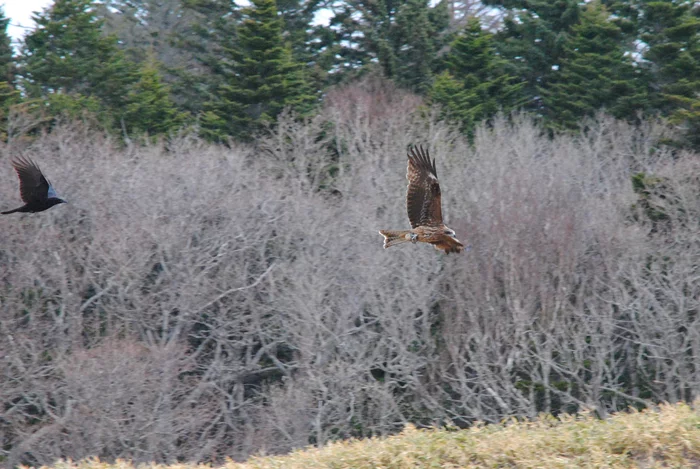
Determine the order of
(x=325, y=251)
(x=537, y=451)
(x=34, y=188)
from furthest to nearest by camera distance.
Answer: (x=325, y=251), (x=34, y=188), (x=537, y=451)

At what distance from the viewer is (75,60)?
3062 centimetres

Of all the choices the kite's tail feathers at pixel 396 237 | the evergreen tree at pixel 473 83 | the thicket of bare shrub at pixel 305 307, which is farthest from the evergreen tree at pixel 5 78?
the kite's tail feathers at pixel 396 237

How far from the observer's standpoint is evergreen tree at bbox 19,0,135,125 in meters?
30.1

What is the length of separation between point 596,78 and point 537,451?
25.1 meters

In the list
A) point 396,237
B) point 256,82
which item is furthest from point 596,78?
point 396,237

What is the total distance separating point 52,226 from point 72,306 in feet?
7.45

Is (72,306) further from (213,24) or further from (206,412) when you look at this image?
(213,24)

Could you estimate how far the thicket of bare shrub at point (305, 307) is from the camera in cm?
2048

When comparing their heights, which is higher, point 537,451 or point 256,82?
point 256,82

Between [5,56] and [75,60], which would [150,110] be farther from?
[5,56]

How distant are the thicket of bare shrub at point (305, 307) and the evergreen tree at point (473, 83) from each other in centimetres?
442

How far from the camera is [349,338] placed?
21.8 meters

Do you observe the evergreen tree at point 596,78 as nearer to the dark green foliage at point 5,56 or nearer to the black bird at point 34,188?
the dark green foliage at point 5,56

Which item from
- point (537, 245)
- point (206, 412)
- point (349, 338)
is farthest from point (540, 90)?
point (206, 412)
